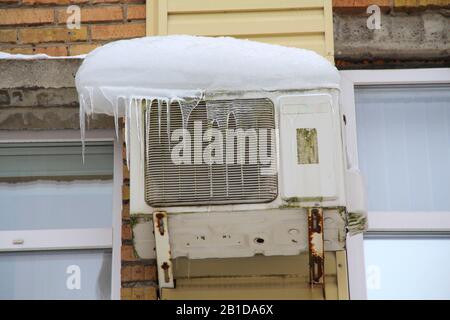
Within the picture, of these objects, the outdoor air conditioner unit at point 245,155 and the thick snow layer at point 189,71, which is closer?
the outdoor air conditioner unit at point 245,155

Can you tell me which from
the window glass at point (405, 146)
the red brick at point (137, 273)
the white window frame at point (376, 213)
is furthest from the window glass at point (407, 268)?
the red brick at point (137, 273)

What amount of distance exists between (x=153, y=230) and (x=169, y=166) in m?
0.28

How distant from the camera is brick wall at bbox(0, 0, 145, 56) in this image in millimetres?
5293

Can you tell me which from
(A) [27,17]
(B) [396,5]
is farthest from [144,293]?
(B) [396,5]

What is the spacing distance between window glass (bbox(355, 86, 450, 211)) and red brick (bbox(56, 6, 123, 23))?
1282 mm

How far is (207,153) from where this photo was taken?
4336mm

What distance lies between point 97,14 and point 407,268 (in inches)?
78.7

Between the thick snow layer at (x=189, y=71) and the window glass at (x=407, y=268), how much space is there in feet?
3.26

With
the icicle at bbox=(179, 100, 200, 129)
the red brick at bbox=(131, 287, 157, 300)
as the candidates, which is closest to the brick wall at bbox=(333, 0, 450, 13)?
the icicle at bbox=(179, 100, 200, 129)

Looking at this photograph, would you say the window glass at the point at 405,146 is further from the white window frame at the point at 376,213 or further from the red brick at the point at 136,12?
the red brick at the point at 136,12

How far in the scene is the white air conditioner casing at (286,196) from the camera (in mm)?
4324

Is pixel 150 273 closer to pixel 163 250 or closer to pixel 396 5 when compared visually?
pixel 163 250

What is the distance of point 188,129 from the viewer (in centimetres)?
438

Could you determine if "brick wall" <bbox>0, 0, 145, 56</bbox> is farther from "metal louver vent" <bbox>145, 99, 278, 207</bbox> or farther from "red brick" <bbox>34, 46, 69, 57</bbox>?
"metal louver vent" <bbox>145, 99, 278, 207</bbox>
